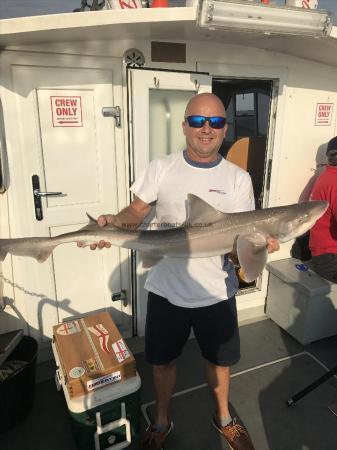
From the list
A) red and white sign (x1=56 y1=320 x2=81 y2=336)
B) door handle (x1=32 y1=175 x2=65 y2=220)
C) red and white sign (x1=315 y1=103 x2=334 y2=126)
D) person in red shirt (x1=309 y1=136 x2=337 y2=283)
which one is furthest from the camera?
red and white sign (x1=315 y1=103 x2=334 y2=126)

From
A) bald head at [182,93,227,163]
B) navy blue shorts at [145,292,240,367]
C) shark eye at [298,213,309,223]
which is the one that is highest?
bald head at [182,93,227,163]

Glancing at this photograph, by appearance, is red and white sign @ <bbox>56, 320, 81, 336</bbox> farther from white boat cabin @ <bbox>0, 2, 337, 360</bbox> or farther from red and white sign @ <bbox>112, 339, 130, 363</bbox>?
white boat cabin @ <bbox>0, 2, 337, 360</bbox>

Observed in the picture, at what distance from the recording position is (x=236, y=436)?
302 cm

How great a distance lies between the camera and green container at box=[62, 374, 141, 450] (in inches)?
107

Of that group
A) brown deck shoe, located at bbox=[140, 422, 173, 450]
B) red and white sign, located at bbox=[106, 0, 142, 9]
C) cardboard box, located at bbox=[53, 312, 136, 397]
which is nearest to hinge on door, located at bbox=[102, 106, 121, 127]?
red and white sign, located at bbox=[106, 0, 142, 9]

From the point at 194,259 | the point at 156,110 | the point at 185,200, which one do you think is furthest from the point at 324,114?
the point at 194,259

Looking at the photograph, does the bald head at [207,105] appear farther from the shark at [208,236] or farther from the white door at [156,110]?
the white door at [156,110]

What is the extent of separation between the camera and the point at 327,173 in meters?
4.31

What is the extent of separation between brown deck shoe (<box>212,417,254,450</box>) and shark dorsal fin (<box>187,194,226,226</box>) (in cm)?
188

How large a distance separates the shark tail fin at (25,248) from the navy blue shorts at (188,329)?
0.91 meters

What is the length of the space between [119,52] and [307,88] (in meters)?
2.63

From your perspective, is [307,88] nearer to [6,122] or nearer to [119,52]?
[119,52]

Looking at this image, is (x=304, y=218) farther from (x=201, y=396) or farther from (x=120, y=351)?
(x=201, y=396)

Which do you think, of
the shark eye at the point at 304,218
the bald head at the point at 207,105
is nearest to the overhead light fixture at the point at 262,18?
the bald head at the point at 207,105
